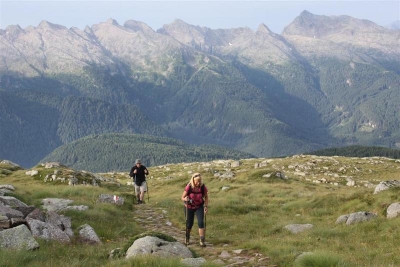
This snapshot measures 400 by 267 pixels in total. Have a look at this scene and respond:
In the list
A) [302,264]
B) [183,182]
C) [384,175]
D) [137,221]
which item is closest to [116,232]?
[137,221]

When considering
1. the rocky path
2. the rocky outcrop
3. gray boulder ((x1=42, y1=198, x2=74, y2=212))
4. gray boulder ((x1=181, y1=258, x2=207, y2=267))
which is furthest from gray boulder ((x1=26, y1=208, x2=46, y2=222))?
gray boulder ((x1=181, y1=258, x2=207, y2=267))

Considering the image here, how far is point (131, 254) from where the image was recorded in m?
13.7

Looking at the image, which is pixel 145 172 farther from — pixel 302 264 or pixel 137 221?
pixel 302 264

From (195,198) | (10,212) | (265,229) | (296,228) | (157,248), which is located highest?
(10,212)

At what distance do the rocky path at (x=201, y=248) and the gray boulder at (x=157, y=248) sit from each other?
47.4 inches

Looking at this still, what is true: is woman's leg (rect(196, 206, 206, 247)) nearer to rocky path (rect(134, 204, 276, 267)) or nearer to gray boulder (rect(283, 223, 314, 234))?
rocky path (rect(134, 204, 276, 267))

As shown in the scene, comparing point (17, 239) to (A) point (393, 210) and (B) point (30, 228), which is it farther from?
(A) point (393, 210)

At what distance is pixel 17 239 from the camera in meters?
14.1

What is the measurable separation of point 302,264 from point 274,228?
1036cm

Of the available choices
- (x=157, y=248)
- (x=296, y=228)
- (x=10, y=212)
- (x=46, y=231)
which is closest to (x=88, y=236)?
(x=46, y=231)

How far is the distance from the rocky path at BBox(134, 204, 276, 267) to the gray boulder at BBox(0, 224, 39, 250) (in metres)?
6.61

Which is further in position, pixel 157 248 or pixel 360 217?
pixel 360 217

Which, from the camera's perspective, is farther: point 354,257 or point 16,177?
point 16,177

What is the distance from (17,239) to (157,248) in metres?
5.12
